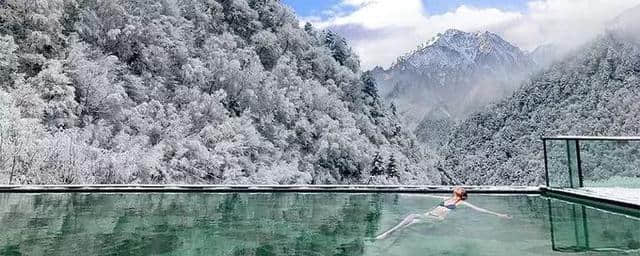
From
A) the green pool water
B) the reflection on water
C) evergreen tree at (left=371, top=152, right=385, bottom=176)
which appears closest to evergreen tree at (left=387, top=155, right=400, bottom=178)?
evergreen tree at (left=371, top=152, right=385, bottom=176)

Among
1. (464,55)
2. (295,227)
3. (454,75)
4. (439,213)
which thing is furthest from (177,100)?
(464,55)

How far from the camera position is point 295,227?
4.60 metres

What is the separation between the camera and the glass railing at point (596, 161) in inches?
240

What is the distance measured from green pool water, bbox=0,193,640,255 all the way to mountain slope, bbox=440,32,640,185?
33047 mm

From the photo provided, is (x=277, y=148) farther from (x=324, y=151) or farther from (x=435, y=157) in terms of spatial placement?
(x=435, y=157)

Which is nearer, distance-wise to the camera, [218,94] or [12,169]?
[12,169]

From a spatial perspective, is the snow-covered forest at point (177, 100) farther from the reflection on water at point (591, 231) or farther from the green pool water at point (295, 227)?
the reflection on water at point (591, 231)

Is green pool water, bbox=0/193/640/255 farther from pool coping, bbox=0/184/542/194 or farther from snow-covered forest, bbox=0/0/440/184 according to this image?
snow-covered forest, bbox=0/0/440/184

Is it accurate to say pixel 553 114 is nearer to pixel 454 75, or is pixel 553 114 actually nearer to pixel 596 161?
pixel 596 161

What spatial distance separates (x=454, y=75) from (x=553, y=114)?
220ft

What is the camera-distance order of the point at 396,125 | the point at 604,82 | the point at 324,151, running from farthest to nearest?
the point at 604,82
the point at 396,125
the point at 324,151

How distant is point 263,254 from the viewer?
3545 mm

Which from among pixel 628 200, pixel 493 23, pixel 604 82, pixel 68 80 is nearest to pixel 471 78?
pixel 493 23

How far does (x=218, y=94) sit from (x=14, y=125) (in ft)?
32.1
